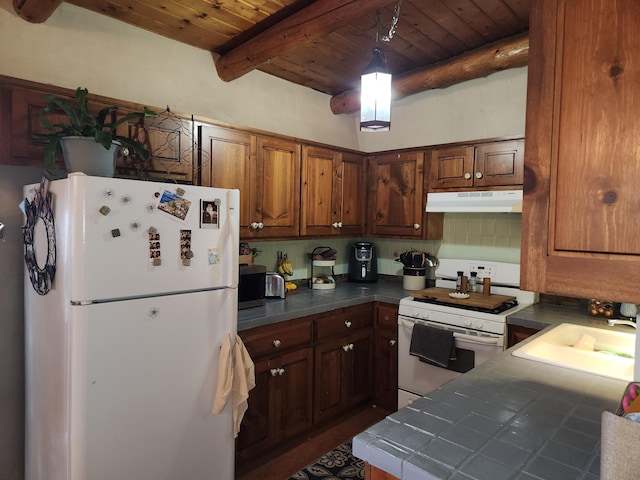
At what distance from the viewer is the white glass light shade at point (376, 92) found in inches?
76.3

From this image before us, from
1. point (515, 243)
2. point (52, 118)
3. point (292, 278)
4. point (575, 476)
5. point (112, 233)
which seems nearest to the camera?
point (575, 476)

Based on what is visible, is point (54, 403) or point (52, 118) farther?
point (52, 118)

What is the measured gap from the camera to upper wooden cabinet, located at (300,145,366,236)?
3.01m

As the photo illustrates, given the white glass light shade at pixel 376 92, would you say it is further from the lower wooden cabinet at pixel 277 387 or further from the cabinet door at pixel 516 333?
the cabinet door at pixel 516 333

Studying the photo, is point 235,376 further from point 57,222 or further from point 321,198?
point 321,198

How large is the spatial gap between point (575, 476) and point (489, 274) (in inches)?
90.4

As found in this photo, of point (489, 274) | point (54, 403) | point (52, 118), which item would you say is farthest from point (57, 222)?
point (489, 274)

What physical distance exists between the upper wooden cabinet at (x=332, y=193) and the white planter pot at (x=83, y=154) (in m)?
1.48

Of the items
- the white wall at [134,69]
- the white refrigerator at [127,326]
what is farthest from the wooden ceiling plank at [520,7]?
the white refrigerator at [127,326]

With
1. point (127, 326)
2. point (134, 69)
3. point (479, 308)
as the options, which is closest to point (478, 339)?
point (479, 308)

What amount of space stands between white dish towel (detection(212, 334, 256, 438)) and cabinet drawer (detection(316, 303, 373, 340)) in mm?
767

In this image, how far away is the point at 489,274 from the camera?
305 cm

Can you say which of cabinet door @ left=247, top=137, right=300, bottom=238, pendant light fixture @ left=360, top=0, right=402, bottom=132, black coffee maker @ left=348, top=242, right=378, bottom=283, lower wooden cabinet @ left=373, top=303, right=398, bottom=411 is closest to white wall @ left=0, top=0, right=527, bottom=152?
cabinet door @ left=247, top=137, right=300, bottom=238

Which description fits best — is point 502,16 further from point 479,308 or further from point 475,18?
point 479,308
